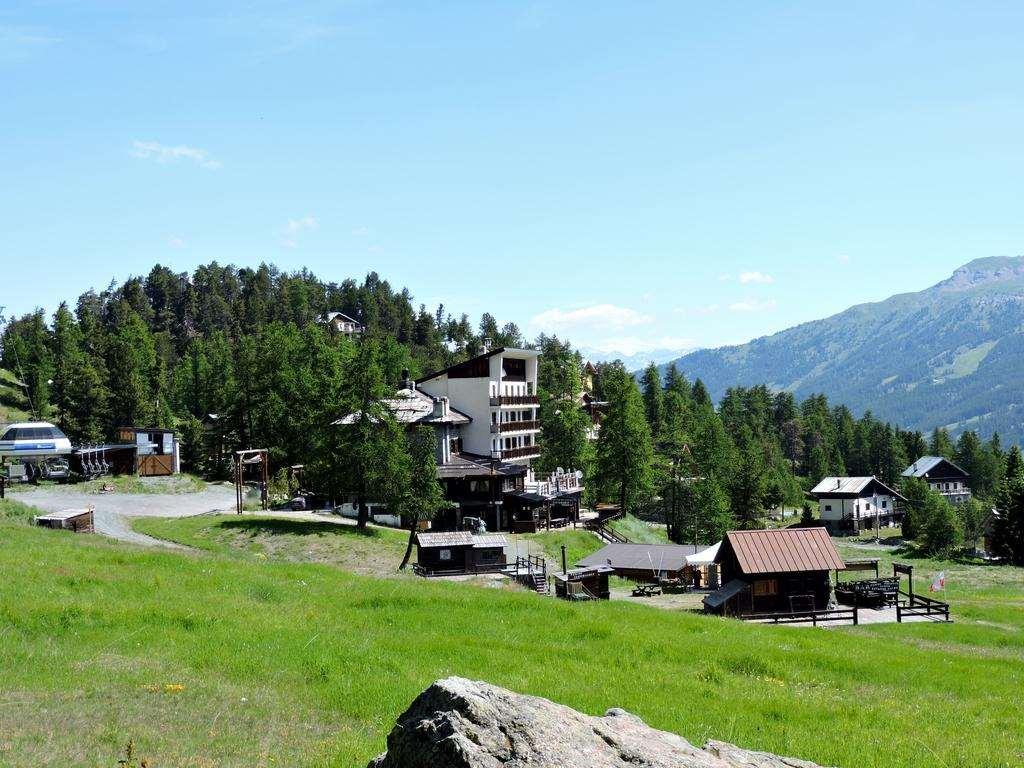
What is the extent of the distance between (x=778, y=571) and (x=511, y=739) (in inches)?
1572

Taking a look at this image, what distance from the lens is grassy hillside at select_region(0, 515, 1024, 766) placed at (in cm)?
1399

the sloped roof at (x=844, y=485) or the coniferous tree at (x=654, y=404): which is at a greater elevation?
the coniferous tree at (x=654, y=404)

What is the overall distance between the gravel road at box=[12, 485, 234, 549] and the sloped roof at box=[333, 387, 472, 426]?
16348 mm

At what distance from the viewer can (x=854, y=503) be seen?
12538 centimetres

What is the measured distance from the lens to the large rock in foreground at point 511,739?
26.2 feet

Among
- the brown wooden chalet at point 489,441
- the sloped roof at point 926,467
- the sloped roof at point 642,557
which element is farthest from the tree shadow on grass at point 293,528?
the sloped roof at point 926,467

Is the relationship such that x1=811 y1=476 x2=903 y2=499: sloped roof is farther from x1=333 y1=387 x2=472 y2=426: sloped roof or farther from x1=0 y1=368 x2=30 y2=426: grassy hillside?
x1=0 y1=368 x2=30 y2=426: grassy hillside

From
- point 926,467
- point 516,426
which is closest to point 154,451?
point 516,426

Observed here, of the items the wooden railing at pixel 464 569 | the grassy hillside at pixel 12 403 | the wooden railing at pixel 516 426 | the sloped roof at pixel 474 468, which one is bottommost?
the wooden railing at pixel 464 569

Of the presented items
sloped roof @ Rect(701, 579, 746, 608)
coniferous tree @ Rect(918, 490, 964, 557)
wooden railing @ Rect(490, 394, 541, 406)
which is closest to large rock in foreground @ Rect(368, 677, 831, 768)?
sloped roof @ Rect(701, 579, 746, 608)

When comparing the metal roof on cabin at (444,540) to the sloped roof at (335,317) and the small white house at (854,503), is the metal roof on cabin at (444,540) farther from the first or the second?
the sloped roof at (335,317)

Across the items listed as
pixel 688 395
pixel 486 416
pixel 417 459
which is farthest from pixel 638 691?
pixel 688 395

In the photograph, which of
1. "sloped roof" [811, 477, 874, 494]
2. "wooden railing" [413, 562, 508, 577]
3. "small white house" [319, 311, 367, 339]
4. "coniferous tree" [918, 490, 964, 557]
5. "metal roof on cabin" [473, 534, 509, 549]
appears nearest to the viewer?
"wooden railing" [413, 562, 508, 577]

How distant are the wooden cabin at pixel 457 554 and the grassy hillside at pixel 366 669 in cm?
1778
